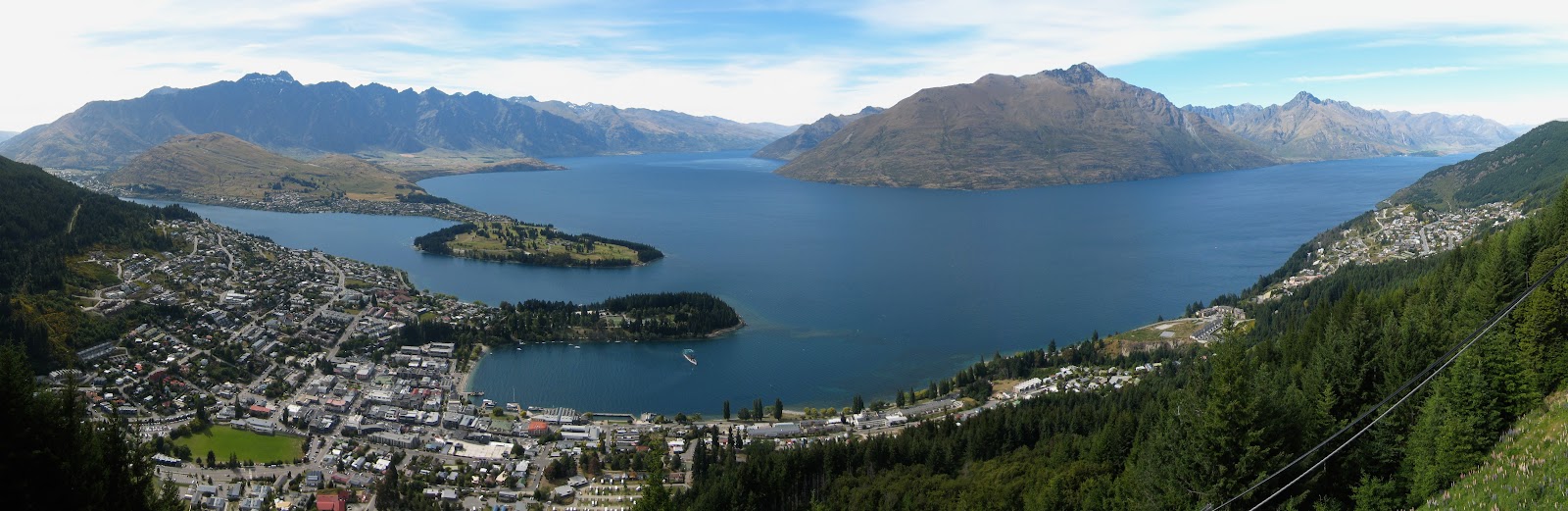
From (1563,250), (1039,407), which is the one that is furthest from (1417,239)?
(1563,250)

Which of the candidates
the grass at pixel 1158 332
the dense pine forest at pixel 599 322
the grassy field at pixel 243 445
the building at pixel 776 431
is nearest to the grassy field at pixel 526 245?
the dense pine forest at pixel 599 322

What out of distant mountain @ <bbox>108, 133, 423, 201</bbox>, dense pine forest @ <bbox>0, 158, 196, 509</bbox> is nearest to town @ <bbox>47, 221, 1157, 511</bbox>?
dense pine forest @ <bbox>0, 158, 196, 509</bbox>

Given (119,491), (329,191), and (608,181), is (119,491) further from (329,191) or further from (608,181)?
(608,181)

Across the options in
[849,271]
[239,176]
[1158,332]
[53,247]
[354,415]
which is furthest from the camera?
[239,176]

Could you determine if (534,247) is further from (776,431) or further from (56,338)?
(776,431)

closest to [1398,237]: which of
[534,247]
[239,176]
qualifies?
[534,247]

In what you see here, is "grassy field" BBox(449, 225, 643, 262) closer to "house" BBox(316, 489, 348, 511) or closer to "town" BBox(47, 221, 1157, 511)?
"town" BBox(47, 221, 1157, 511)
